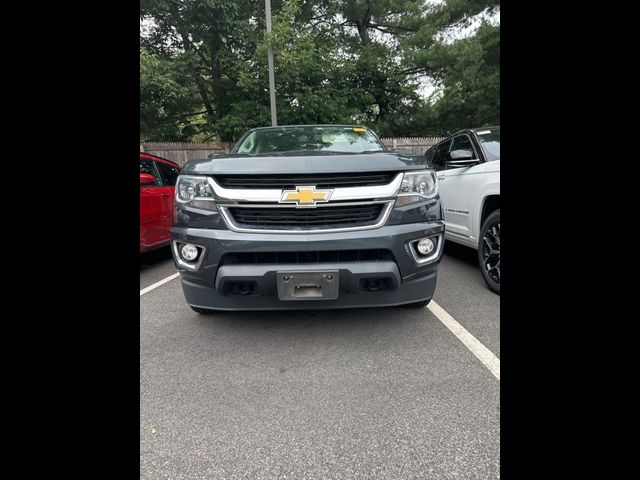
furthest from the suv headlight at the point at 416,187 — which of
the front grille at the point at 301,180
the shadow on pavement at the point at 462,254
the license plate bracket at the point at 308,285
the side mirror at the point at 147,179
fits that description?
the side mirror at the point at 147,179

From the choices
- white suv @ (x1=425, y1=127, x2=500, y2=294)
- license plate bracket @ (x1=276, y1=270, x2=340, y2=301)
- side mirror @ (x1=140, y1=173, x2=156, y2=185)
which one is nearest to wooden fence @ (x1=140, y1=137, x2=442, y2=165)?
side mirror @ (x1=140, y1=173, x2=156, y2=185)

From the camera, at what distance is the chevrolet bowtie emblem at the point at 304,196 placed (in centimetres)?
207

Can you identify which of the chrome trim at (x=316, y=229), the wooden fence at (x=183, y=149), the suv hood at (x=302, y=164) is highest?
the wooden fence at (x=183, y=149)

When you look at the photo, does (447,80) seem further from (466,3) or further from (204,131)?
(204,131)

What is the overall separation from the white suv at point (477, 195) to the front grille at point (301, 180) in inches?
51.0

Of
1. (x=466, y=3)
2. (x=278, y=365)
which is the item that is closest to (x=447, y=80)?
(x=466, y=3)

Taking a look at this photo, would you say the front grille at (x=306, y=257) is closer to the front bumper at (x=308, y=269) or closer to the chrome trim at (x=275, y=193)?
the front bumper at (x=308, y=269)

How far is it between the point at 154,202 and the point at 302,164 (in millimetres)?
3003

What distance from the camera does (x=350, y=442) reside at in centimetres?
151

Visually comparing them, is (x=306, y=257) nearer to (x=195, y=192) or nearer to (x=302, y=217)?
(x=302, y=217)

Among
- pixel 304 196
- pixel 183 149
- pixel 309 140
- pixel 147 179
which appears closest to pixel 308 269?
pixel 304 196

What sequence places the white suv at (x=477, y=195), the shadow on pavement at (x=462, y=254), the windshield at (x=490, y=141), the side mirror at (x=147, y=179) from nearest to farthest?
the white suv at (x=477, y=195), the windshield at (x=490, y=141), the side mirror at (x=147, y=179), the shadow on pavement at (x=462, y=254)

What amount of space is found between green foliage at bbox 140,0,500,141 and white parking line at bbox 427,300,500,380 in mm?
8131
